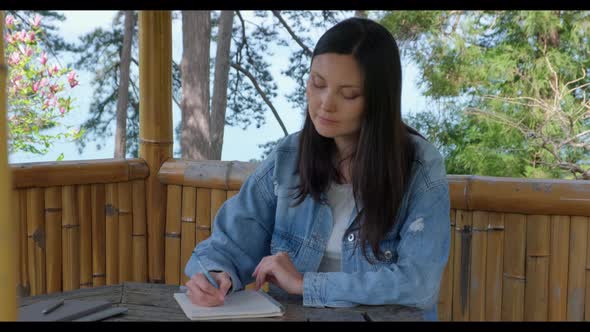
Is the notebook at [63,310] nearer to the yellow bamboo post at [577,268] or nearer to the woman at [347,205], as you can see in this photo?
the woman at [347,205]

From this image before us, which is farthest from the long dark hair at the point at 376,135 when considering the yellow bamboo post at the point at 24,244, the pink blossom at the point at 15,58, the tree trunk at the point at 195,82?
the tree trunk at the point at 195,82

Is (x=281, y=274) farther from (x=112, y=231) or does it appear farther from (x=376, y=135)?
(x=112, y=231)

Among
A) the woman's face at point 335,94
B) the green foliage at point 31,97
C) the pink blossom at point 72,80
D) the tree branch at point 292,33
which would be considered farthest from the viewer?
the tree branch at point 292,33

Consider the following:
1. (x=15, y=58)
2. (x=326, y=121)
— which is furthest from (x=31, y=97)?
(x=326, y=121)

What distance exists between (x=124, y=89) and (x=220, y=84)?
3.10ft

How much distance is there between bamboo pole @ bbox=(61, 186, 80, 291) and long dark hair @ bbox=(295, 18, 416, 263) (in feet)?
3.83

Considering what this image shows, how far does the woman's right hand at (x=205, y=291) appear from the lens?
58.9 inches

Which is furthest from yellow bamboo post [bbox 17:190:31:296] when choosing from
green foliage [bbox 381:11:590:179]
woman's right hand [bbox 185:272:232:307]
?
green foliage [bbox 381:11:590:179]

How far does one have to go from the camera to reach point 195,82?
5996 mm

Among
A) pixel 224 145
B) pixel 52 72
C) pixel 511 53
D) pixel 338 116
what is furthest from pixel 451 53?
pixel 338 116

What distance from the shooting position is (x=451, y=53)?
19.2 feet

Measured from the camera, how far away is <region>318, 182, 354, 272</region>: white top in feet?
5.94

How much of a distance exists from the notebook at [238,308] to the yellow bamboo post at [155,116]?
130 centimetres
